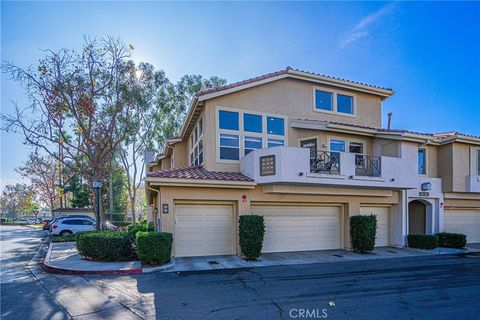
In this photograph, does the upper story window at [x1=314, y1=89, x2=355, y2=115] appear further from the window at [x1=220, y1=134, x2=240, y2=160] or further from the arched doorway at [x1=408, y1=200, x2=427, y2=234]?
the arched doorway at [x1=408, y1=200, x2=427, y2=234]

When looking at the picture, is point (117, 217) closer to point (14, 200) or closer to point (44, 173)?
point (44, 173)

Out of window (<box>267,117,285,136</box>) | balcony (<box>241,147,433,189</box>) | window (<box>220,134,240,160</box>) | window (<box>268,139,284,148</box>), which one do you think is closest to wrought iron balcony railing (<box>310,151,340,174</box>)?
balcony (<box>241,147,433,189</box>)

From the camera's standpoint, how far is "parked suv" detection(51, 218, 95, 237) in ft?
73.2

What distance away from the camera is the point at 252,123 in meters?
14.4

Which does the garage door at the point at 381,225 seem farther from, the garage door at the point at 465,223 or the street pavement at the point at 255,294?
the street pavement at the point at 255,294

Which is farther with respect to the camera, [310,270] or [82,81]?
[82,81]

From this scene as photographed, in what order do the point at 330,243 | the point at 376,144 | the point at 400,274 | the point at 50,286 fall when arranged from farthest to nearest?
the point at 376,144
the point at 330,243
the point at 400,274
the point at 50,286

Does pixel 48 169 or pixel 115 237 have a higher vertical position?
pixel 48 169

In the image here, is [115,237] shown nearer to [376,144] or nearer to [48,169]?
[376,144]

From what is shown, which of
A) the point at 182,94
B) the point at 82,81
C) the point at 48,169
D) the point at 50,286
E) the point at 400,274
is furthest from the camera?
the point at 48,169

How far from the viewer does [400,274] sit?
993cm

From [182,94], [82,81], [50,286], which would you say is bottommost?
[50,286]

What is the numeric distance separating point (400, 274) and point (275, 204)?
5.70 metres

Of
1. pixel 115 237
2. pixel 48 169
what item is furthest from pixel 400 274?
pixel 48 169
